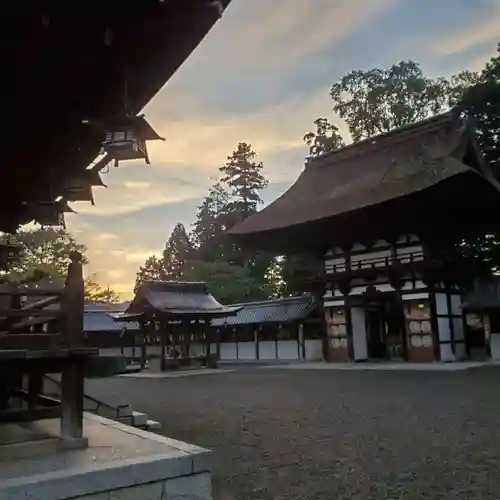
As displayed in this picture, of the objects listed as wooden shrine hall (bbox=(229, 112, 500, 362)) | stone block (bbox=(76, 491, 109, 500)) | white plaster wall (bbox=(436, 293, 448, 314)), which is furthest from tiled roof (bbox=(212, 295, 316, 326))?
stone block (bbox=(76, 491, 109, 500))

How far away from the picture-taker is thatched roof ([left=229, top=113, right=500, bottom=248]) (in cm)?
1543

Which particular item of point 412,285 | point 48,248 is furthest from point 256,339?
point 48,248

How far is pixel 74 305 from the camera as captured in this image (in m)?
3.71

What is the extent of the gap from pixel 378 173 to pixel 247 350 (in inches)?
369

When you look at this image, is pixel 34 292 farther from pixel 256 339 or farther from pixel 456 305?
pixel 256 339

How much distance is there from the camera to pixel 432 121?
1809 cm

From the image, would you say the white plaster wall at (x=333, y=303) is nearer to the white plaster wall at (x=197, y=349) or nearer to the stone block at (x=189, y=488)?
the white plaster wall at (x=197, y=349)

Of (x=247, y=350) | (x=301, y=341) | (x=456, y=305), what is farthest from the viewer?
(x=247, y=350)

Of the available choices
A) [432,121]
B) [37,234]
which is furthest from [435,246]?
[37,234]

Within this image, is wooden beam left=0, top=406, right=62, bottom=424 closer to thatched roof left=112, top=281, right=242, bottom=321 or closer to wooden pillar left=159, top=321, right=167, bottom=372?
thatched roof left=112, top=281, right=242, bottom=321

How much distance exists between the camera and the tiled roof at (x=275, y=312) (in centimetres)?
2017

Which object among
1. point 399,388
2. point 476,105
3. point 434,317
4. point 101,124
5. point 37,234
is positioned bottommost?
point 399,388

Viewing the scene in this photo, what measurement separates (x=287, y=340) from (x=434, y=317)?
6.95 m

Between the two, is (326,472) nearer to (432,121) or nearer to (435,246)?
(435,246)
